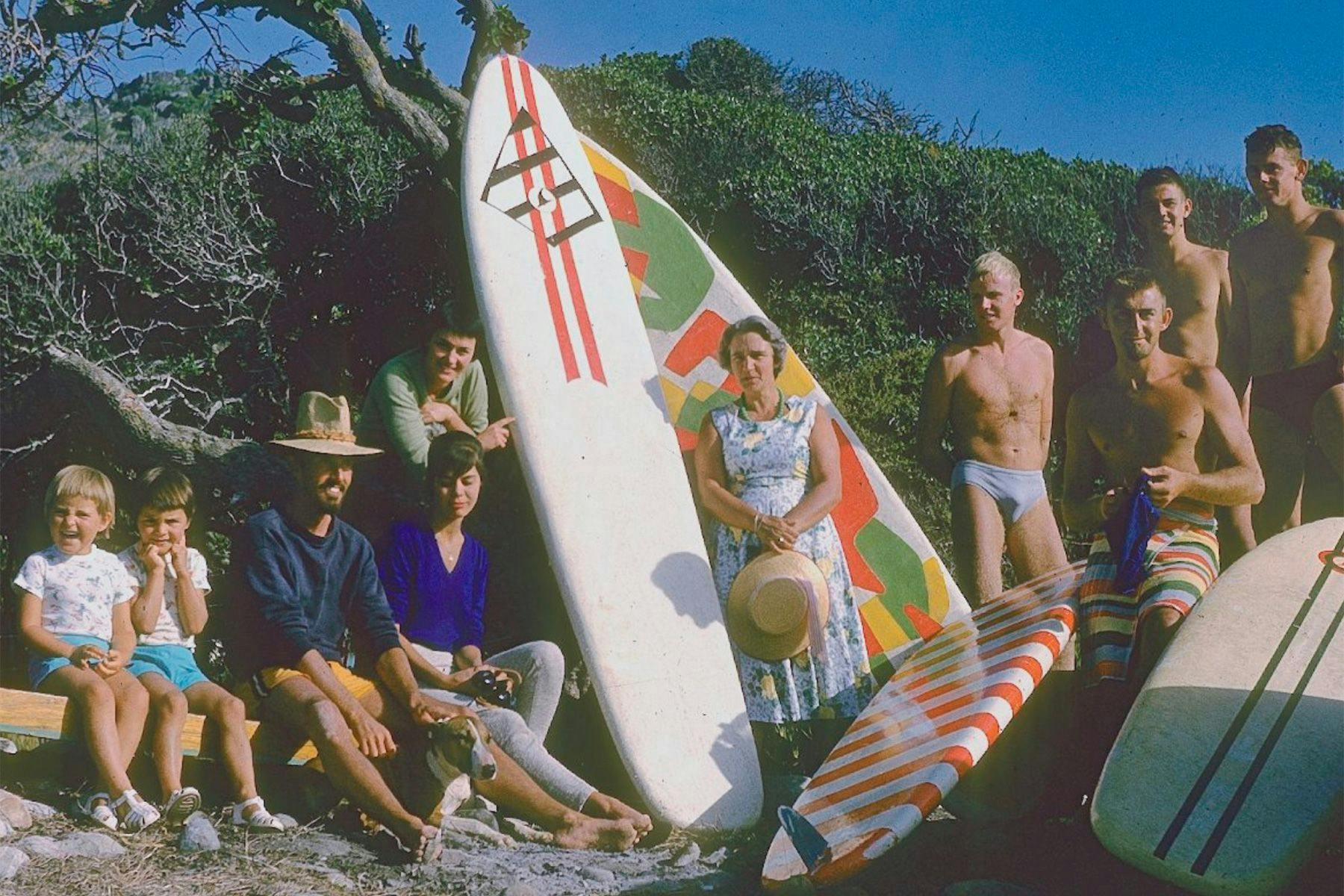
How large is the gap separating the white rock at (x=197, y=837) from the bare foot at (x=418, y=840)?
1.25 ft

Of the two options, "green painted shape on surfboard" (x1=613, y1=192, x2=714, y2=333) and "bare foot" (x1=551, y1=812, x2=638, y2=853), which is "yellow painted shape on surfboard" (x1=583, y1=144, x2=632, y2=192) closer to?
"green painted shape on surfboard" (x1=613, y1=192, x2=714, y2=333)

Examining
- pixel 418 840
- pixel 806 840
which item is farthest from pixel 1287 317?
pixel 418 840

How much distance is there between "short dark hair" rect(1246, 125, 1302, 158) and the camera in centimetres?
415

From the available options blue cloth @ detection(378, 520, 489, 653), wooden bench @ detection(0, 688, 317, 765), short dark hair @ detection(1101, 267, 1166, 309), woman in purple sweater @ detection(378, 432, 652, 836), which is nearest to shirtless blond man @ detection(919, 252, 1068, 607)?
short dark hair @ detection(1101, 267, 1166, 309)

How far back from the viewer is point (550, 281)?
156 inches

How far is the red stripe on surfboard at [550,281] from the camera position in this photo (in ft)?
12.7

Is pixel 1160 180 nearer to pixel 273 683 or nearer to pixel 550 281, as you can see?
pixel 550 281

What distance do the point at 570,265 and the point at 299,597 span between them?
1.49 m

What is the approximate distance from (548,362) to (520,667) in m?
0.98

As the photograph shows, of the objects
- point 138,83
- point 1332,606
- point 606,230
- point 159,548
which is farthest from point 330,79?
point 1332,606

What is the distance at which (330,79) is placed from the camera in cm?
470

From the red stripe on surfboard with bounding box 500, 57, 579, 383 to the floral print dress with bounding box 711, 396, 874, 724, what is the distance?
1.57 feet

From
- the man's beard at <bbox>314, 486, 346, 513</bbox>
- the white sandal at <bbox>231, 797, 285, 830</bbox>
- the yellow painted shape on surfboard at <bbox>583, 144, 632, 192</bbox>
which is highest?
the yellow painted shape on surfboard at <bbox>583, 144, 632, 192</bbox>

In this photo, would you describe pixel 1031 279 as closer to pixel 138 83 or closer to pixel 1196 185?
pixel 1196 185
